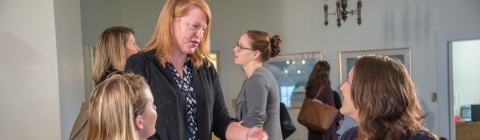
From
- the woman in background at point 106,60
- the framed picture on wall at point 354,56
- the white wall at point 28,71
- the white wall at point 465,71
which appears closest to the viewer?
the woman in background at point 106,60

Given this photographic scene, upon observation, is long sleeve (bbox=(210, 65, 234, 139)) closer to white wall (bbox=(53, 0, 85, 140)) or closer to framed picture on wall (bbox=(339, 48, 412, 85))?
white wall (bbox=(53, 0, 85, 140))

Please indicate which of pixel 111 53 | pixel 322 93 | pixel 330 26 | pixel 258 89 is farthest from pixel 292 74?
pixel 111 53

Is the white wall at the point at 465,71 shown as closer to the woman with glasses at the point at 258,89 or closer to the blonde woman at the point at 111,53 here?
the woman with glasses at the point at 258,89

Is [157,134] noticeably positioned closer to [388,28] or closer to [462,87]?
[388,28]

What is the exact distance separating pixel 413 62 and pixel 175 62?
4.48 metres

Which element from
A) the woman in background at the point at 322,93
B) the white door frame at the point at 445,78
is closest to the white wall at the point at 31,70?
the woman in background at the point at 322,93

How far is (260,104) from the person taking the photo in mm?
2566

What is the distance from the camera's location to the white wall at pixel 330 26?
554 cm

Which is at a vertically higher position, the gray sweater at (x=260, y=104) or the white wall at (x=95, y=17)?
the white wall at (x=95, y=17)

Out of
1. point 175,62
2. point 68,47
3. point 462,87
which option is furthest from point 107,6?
point 462,87

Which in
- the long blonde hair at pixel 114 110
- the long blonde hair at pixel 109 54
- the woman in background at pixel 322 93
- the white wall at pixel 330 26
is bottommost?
the woman in background at pixel 322 93

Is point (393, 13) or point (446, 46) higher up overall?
point (393, 13)

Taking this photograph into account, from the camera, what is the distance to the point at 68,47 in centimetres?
357

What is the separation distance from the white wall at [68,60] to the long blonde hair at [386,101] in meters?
2.40
